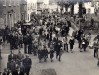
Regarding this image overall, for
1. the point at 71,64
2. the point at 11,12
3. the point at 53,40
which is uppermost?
the point at 11,12

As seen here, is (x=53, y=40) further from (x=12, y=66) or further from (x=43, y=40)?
(x=12, y=66)

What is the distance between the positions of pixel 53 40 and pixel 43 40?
104 millimetres

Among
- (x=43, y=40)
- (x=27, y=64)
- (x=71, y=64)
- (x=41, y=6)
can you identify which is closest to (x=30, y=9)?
(x=41, y=6)

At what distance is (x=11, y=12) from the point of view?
2.54 metres

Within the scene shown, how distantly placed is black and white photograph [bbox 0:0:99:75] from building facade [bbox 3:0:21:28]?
0.06ft

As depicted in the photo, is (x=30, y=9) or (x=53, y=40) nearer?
(x=30, y=9)

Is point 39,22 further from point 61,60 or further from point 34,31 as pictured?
point 61,60

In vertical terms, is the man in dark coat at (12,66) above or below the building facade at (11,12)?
below

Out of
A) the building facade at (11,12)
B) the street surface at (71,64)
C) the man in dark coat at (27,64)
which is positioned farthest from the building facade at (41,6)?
the man in dark coat at (27,64)

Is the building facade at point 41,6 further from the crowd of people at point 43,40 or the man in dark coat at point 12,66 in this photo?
the man in dark coat at point 12,66

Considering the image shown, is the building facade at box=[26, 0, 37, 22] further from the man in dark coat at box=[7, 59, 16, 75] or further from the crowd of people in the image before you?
the man in dark coat at box=[7, 59, 16, 75]

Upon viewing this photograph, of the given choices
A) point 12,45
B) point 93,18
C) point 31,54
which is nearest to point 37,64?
point 31,54

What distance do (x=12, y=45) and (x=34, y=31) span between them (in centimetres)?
28

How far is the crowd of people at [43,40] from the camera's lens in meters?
2.71
